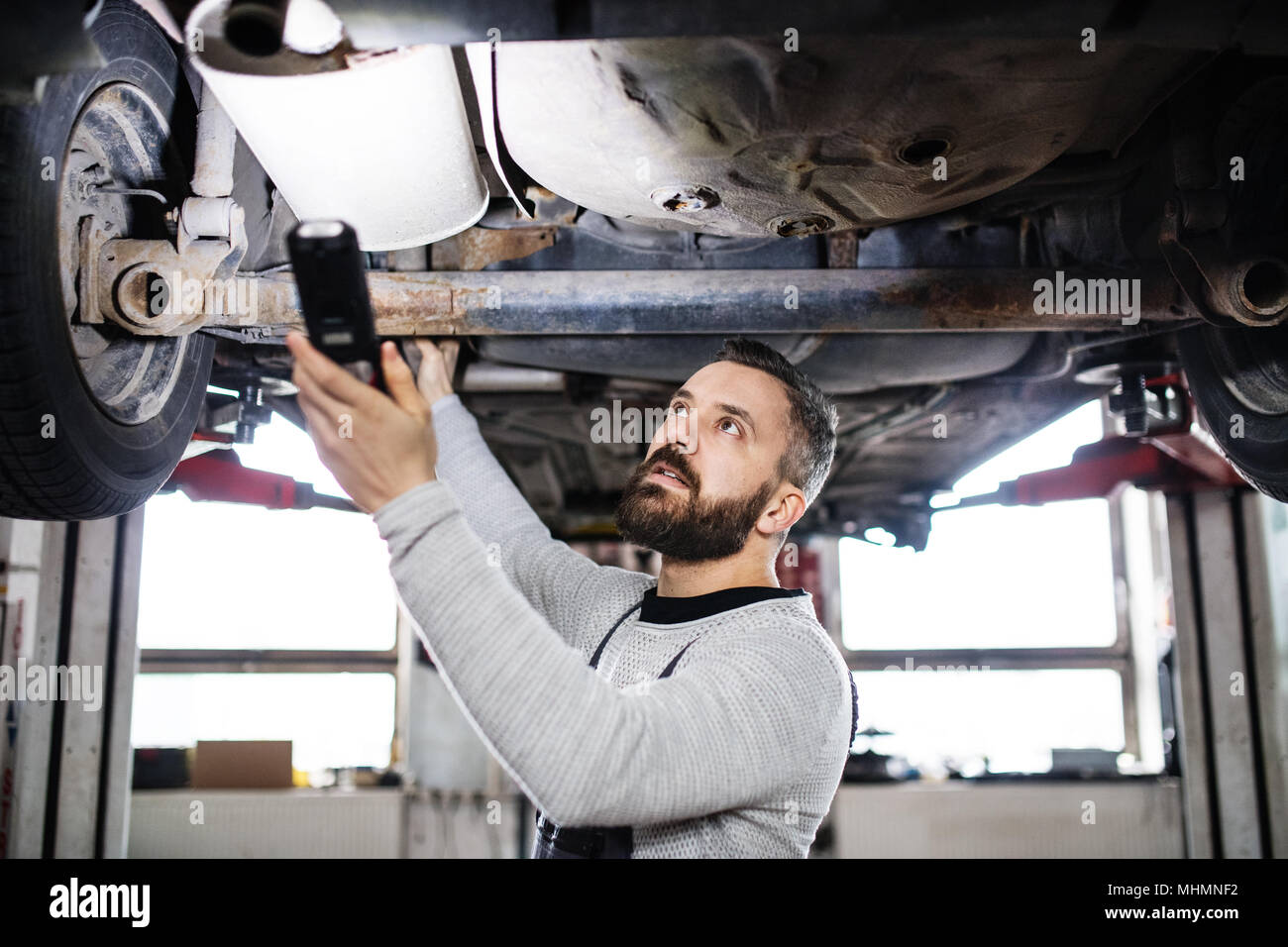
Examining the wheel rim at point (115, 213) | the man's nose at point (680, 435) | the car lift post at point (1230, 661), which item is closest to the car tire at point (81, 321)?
the wheel rim at point (115, 213)

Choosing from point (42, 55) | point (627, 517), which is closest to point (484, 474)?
point (627, 517)

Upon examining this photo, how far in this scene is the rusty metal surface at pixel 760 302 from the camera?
1.50 metres

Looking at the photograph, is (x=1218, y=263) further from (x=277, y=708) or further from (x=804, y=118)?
(x=277, y=708)

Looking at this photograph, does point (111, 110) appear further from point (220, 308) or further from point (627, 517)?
point (627, 517)

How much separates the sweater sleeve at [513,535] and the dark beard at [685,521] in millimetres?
149

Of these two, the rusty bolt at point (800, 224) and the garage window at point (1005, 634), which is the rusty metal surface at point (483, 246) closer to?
the rusty bolt at point (800, 224)

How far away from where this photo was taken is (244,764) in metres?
4.74

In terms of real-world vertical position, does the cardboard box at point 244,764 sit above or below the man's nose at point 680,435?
below

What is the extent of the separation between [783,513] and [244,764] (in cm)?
425

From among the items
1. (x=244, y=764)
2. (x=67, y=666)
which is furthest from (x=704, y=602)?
(x=244, y=764)

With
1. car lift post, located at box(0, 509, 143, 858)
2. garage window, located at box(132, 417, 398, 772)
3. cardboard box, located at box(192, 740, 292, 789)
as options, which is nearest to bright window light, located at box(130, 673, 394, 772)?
garage window, located at box(132, 417, 398, 772)

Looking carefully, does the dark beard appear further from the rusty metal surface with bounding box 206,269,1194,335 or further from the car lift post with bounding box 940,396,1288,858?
the car lift post with bounding box 940,396,1288,858

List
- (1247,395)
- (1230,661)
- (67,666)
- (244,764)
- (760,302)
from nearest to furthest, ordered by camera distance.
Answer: (760,302) → (1247,395) → (67,666) → (1230,661) → (244,764)
